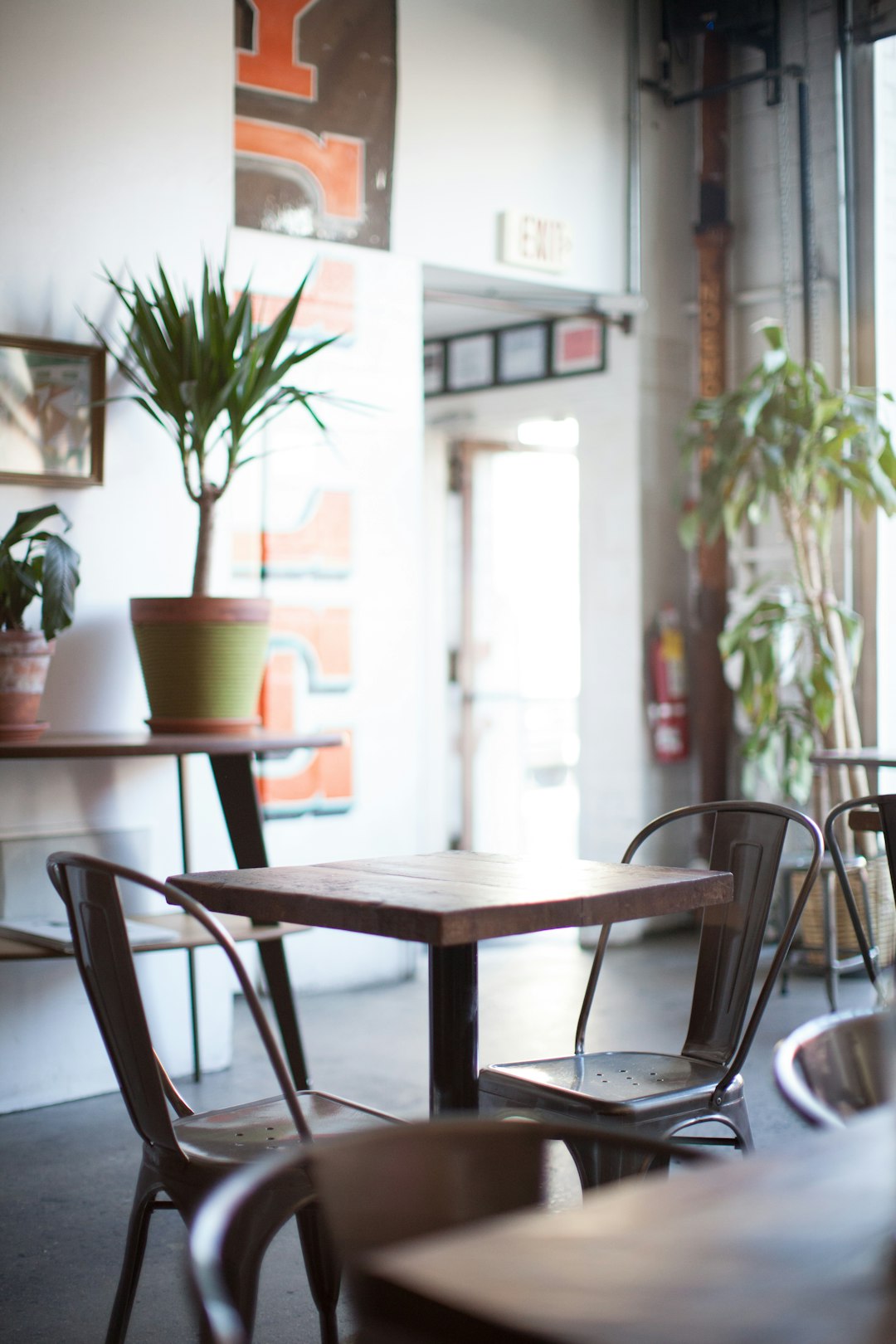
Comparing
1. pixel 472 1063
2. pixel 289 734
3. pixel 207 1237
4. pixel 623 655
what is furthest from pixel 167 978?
pixel 207 1237

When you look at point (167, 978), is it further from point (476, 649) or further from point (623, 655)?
point (476, 649)

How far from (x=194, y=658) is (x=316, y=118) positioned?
2.22m

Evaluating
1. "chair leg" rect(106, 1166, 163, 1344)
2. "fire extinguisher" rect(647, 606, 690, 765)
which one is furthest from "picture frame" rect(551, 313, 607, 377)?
"chair leg" rect(106, 1166, 163, 1344)

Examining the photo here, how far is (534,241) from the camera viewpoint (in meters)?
5.65

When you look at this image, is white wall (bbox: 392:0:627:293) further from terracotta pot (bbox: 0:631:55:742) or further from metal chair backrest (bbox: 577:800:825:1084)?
metal chair backrest (bbox: 577:800:825:1084)

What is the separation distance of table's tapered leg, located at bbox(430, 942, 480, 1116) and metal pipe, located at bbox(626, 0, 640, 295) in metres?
4.58

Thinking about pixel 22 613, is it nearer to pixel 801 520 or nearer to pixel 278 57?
pixel 278 57

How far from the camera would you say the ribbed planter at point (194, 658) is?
366cm

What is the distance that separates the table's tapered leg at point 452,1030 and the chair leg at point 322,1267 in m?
0.22

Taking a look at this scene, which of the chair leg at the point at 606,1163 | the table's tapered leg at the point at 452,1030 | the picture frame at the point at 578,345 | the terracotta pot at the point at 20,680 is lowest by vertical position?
the chair leg at the point at 606,1163

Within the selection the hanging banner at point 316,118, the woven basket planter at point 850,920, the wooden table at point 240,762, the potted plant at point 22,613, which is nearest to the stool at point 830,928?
the woven basket planter at point 850,920

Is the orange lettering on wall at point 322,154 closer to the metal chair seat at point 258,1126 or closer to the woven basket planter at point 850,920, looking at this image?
the woven basket planter at point 850,920

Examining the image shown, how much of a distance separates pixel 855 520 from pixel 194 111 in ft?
9.97

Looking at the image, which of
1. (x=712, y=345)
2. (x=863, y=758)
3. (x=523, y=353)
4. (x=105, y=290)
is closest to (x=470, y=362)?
(x=523, y=353)
